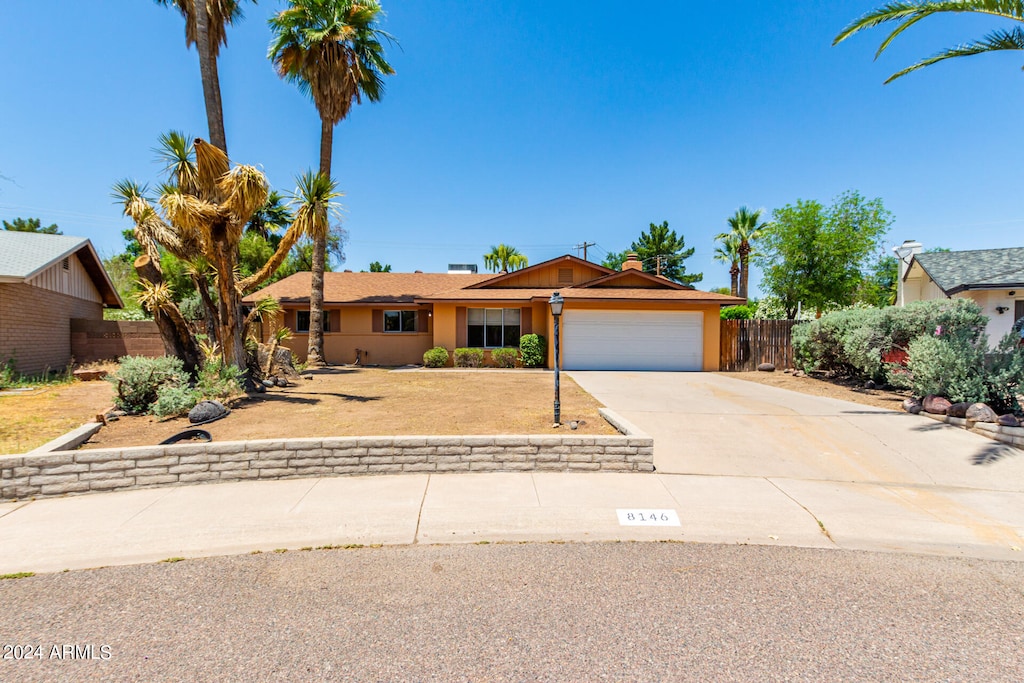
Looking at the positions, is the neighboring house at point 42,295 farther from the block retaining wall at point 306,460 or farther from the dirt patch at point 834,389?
the dirt patch at point 834,389

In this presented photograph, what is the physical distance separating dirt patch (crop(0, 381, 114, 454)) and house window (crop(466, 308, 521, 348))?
36.3 ft

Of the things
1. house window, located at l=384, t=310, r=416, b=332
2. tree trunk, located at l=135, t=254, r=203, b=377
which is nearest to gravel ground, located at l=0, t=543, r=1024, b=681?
tree trunk, located at l=135, t=254, r=203, b=377

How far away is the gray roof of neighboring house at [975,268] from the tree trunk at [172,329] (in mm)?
22847

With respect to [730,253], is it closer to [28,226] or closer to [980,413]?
[980,413]

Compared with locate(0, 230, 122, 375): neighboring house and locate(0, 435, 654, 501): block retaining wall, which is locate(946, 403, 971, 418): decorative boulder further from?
locate(0, 230, 122, 375): neighboring house

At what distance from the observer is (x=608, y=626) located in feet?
9.50

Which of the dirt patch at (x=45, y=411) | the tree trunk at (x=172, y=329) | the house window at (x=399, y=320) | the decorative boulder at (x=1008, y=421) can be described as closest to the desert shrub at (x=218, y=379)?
the tree trunk at (x=172, y=329)

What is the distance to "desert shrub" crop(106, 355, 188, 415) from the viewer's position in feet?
26.3

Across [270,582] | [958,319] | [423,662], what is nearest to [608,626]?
[423,662]

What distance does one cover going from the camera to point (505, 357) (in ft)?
57.7

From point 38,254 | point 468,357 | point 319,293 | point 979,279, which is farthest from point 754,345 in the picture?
point 38,254

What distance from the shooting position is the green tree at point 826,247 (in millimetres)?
21688

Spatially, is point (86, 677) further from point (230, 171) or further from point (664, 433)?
point (230, 171)

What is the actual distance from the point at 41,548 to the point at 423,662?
145 inches
